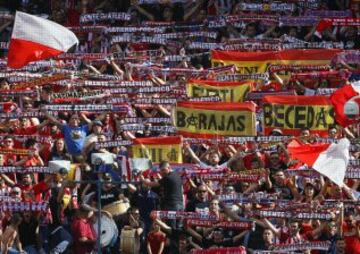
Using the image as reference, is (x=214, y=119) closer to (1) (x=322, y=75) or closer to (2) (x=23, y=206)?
(1) (x=322, y=75)

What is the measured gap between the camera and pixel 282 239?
3622cm

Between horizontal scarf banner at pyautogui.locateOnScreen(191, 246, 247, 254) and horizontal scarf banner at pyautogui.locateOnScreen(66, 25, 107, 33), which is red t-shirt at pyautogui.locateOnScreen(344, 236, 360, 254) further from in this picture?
horizontal scarf banner at pyautogui.locateOnScreen(66, 25, 107, 33)

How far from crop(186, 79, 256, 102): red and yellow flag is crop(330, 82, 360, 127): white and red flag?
11.8ft

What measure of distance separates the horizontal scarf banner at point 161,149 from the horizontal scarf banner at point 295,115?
171 cm

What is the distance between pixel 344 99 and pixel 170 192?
3.87 meters

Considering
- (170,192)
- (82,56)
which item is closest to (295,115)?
(170,192)

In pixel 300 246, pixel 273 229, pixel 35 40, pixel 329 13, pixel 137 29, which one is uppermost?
pixel 35 40

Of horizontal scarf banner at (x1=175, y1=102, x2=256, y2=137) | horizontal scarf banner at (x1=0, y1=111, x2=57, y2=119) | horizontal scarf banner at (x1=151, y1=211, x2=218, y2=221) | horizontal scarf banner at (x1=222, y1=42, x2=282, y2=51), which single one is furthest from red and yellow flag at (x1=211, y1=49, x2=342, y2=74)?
horizontal scarf banner at (x1=151, y1=211, x2=218, y2=221)

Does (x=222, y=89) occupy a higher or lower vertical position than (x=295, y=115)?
higher

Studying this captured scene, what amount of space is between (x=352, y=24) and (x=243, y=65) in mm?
2645

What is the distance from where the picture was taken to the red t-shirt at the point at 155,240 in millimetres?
36875

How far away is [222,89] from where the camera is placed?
4300 centimetres

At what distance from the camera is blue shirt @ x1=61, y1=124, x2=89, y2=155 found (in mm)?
40125

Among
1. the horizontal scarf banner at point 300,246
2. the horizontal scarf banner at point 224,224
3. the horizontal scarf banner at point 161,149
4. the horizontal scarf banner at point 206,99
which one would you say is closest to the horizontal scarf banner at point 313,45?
the horizontal scarf banner at point 206,99
